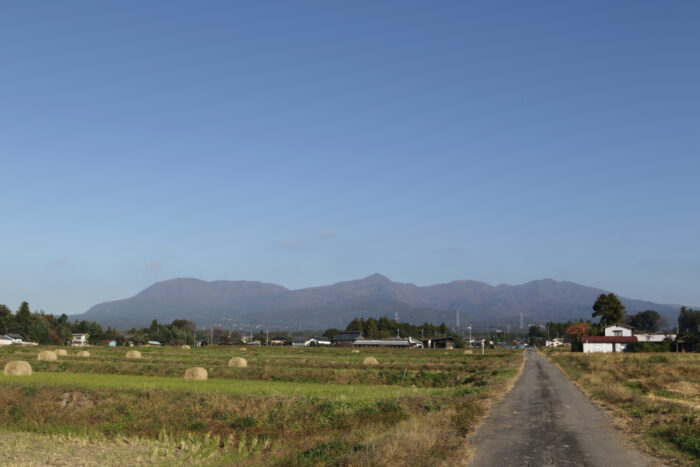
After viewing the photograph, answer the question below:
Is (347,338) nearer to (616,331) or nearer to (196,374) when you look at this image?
(616,331)

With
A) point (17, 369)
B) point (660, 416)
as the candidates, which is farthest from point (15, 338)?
point (660, 416)

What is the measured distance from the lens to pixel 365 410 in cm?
2464

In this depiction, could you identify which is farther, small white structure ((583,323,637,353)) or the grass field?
small white structure ((583,323,637,353))

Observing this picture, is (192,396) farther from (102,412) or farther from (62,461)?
(62,461)

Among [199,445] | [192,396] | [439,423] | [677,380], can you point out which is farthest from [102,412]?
[677,380]

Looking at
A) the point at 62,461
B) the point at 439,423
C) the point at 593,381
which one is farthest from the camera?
the point at 593,381

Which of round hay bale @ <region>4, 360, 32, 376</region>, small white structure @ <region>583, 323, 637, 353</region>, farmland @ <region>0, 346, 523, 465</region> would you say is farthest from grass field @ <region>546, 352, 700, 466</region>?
small white structure @ <region>583, 323, 637, 353</region>

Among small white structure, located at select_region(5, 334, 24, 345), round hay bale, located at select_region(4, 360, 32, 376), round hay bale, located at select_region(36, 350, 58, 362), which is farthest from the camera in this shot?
small white structure, located at select_region(5, 334, 24, 345)

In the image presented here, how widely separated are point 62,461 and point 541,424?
56.3 ft

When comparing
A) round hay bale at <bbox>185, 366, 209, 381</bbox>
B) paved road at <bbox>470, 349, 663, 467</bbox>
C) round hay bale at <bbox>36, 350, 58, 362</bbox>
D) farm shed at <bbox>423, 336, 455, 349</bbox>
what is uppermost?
paved road at <bbox>470, 349, 663, 467</bbox>

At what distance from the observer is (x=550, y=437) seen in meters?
19.6

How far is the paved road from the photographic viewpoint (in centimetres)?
1617

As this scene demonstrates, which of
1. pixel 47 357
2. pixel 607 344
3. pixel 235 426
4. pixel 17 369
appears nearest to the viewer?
pixel 235 426

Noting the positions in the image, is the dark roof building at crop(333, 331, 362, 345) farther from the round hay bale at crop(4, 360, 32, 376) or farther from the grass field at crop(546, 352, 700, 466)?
the grass field at crop(546, 352, 700, 466)
